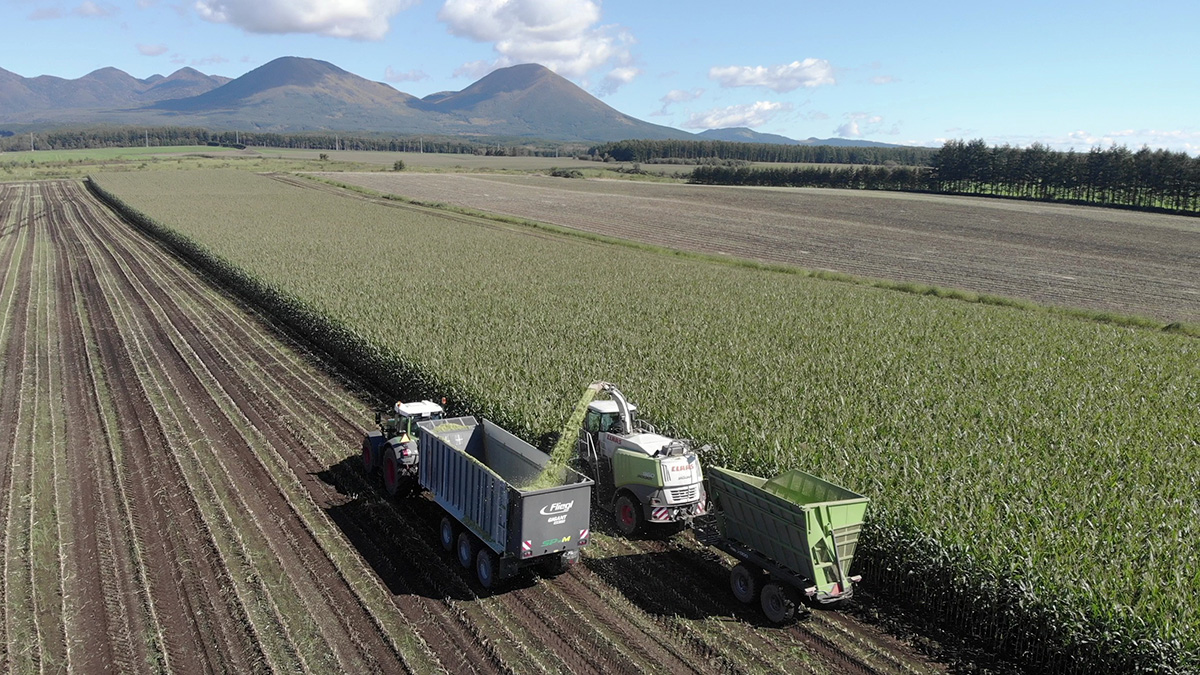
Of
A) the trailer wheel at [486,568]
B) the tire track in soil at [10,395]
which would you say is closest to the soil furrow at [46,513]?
the tire track in soil at [10,395]

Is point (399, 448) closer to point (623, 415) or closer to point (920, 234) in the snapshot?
point (623, 415)

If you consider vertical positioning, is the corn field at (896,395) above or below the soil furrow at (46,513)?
above

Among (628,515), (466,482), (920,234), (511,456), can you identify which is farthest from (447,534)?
(920,234)

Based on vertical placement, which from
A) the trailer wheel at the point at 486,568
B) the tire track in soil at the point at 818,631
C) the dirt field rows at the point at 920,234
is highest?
the dirt field rows at the point at 920,234

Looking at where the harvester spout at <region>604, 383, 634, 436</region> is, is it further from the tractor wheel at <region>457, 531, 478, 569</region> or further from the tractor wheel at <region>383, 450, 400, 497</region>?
the tractor wheel at <region>383, 450, 400, 497</region>

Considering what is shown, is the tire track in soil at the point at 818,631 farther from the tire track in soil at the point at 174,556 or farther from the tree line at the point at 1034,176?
the tree line at the point at 1034,176
